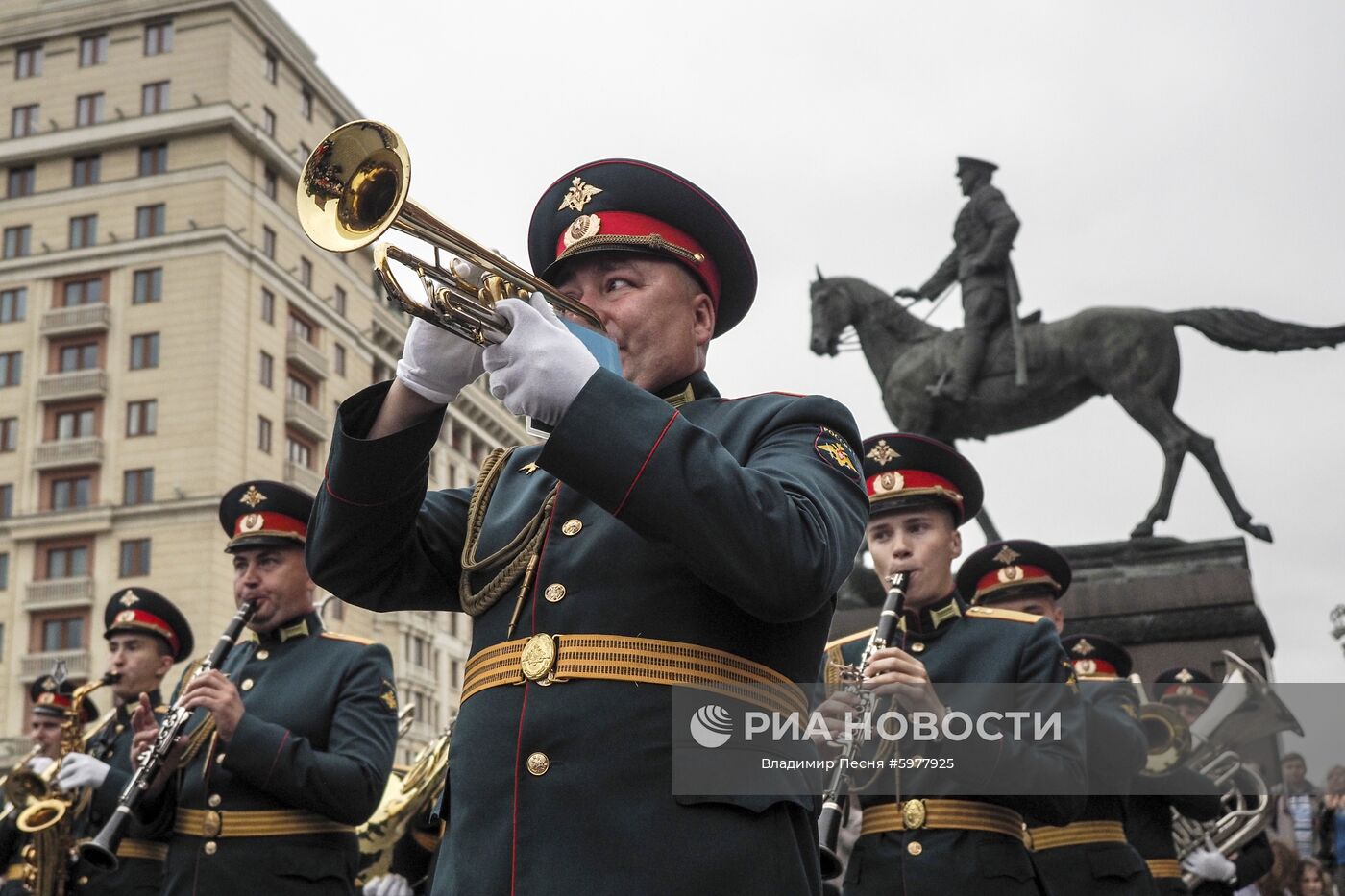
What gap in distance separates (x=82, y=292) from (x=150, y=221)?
3.02m

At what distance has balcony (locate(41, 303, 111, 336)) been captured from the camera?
150 feet

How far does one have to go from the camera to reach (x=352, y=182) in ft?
9.12

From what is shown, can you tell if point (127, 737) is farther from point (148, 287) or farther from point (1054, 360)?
point (148, 287)

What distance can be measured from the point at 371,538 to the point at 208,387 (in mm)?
42712

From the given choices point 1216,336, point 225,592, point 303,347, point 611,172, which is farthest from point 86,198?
point 611,172

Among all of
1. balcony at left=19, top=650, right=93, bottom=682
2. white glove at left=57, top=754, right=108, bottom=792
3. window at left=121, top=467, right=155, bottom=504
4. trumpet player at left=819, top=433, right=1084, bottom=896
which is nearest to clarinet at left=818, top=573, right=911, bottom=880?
trumpet player at left=819, top=433, right=1084, bottom=896

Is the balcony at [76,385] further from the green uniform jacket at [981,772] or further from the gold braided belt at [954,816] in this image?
the gold braided belt at [954,816]

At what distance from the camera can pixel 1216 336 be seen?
15.3 m

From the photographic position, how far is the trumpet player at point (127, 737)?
6684mm

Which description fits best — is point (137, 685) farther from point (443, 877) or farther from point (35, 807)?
point (443, 877)

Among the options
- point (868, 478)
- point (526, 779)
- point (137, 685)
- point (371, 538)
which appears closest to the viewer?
point (526, 779)

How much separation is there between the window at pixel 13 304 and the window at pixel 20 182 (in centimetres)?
321

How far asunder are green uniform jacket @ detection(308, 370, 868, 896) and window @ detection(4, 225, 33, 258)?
49393 millimetres

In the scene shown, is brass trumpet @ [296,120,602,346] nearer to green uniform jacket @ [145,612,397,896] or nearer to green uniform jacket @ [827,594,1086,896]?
green uniform jacket @ [827,594,1086,896]
